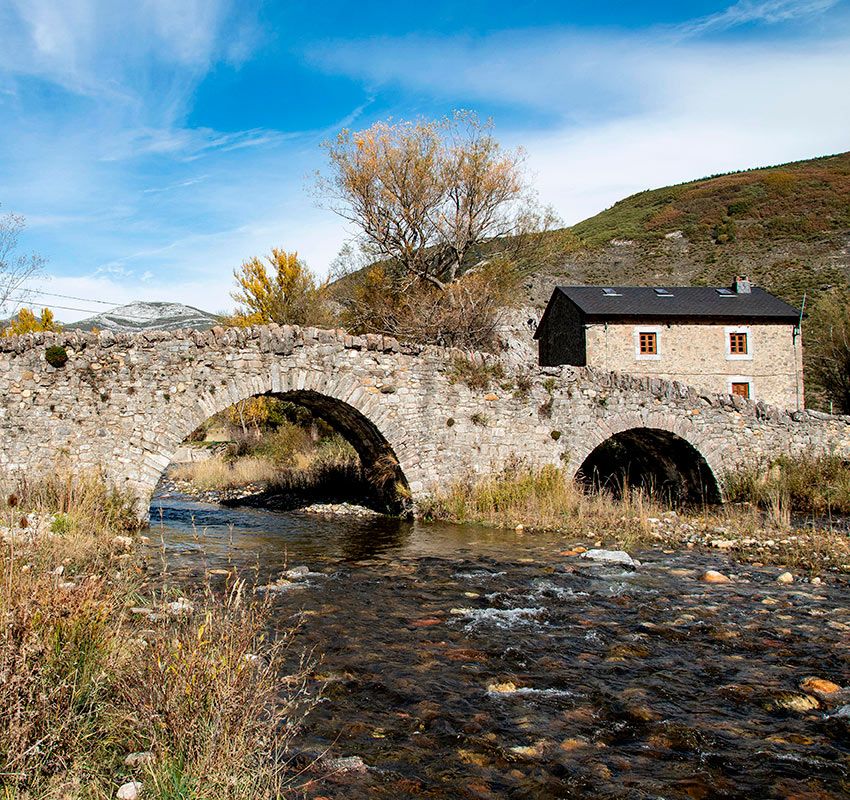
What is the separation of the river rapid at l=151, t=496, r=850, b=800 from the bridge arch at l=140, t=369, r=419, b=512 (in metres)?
2.68

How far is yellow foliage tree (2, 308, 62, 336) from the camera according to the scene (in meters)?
32.2

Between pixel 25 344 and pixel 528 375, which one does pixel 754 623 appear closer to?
pixel 528 375

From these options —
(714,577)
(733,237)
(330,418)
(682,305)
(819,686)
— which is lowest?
(714,577)

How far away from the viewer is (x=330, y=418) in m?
14.8

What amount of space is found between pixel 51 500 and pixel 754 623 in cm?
915

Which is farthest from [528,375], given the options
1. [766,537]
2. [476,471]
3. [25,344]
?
[25,344]

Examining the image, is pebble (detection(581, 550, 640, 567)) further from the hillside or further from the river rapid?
the hillside

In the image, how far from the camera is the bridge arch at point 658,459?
1436 centimetres

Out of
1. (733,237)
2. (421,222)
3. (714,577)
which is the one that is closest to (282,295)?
(421,222)

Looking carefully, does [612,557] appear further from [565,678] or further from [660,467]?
[660,467]

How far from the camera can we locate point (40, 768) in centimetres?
279

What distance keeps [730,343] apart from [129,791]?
30.3m

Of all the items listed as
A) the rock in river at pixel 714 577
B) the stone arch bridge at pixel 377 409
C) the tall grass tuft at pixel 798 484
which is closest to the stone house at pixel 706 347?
the stone arch bridge at pixel 377 409

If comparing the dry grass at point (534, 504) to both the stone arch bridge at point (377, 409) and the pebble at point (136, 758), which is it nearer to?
the stone arch bridge at point (377, 409)
